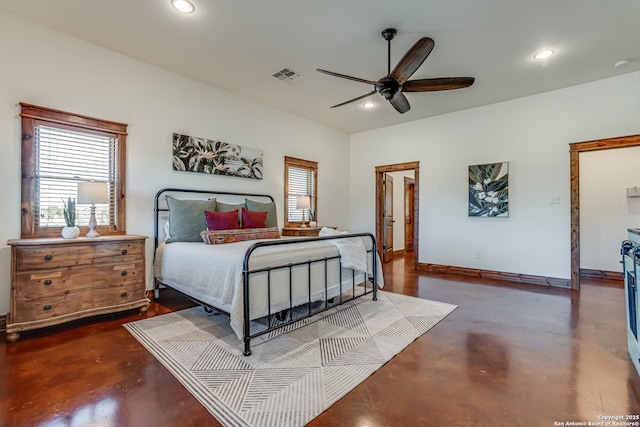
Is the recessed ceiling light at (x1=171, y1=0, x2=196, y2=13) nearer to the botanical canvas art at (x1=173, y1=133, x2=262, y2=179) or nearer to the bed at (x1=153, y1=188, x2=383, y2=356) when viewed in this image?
the botanical canvas art at (x1=173, y1=133, x2=262, y2=179)

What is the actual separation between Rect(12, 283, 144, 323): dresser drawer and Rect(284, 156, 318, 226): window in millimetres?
2848

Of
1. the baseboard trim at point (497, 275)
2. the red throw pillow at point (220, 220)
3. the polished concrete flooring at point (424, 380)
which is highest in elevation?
the red throw pillow at point (220, 220)

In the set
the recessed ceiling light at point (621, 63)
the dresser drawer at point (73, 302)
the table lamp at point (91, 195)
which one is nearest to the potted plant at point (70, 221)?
the table lamp at point (91, 195)

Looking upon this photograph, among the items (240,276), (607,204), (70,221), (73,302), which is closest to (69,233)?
(70,221)

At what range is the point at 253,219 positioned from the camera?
4.08 meters

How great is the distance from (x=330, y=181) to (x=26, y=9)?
4.92 meters

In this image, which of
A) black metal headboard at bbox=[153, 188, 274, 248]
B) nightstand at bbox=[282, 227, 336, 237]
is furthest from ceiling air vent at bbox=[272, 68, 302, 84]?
nightstand at bbox=[282, 227, 336, 237]

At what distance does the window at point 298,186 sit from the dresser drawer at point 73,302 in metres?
2.85

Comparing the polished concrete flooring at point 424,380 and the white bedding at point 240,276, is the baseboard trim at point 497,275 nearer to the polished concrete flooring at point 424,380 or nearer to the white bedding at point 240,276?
the polished concrete flooring at point 424,380

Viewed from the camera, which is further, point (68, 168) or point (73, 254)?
point (68, 168)

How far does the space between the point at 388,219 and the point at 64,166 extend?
5708 millimetres

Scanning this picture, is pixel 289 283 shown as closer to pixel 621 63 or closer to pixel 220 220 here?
pixel 220 220

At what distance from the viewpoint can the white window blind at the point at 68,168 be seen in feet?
9.65

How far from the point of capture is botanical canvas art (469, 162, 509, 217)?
4816 millimetres
